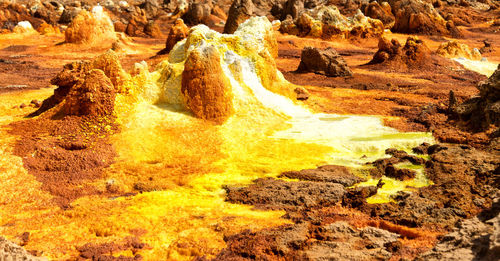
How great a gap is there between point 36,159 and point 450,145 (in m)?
6.31

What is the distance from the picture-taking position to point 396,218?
4512 millimetres

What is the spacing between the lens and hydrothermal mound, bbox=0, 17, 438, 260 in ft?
13.9

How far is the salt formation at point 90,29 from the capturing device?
1986 cm

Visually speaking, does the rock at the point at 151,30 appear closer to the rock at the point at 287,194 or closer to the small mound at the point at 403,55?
the small mound at the point at 403,55

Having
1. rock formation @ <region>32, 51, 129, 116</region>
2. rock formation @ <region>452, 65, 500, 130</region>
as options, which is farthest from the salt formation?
rock formation @ <region>452, 65, 500, 130</region>

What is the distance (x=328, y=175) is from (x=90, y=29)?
17640 mm

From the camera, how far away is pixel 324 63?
14.8 m

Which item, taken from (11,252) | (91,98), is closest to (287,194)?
(11,252)

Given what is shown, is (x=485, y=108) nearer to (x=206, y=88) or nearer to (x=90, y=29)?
(x=206, y=88)

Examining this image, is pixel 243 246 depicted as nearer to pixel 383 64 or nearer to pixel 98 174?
pixel 98 174

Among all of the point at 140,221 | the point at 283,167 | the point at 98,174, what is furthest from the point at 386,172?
the point at 98,174

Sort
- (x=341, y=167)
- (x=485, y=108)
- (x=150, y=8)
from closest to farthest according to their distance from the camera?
1. (x=341, y=167)
2. (x=485, y=108)
3. (x=150, y=8)

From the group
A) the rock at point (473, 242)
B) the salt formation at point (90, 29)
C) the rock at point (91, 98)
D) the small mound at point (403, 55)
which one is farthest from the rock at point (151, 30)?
the rock at point (473, 242)

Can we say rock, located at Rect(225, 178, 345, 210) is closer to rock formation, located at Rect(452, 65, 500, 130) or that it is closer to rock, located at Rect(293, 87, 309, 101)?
rock formation, located at Rect(452, 65, 500, 130)
